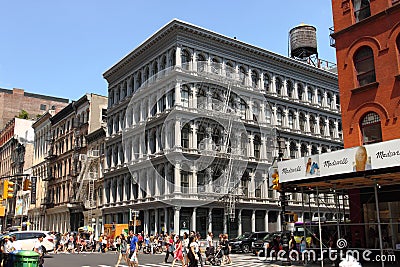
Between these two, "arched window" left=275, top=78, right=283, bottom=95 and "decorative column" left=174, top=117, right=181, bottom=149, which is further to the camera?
"arched window" left=275, top=78, right=283, bottom=95

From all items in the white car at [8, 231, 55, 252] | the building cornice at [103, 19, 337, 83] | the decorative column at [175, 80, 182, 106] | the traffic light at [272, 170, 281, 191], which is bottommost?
the white car at [8, 231, 55, 252]

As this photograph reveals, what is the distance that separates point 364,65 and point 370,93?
1.76 meters

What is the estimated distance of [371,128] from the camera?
22.5m

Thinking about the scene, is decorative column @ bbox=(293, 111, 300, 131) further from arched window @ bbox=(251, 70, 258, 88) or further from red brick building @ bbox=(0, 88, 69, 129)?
red brick building @ bbox=(0, 88, 69, 129)

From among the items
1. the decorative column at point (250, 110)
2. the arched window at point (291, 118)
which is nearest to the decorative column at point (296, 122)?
the arched window at point (291, 118)

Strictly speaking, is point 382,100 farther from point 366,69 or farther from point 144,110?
point 144,110

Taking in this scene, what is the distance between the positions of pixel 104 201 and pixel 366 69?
41.9m

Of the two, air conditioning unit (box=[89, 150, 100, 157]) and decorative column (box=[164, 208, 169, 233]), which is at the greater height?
air conditioning unit (box=[89, 150, 100, 157])

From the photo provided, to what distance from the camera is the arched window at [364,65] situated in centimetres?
2288

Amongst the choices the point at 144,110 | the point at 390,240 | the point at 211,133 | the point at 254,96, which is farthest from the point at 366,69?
the point at 144,110

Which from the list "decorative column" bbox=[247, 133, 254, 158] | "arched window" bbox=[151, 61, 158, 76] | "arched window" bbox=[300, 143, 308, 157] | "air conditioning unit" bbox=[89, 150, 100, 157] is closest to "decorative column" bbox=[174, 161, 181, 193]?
"decorative column" bbox=[247, 133, 254, 158]

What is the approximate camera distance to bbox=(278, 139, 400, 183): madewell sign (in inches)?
644

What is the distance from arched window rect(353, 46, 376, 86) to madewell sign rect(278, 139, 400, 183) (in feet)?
22.1

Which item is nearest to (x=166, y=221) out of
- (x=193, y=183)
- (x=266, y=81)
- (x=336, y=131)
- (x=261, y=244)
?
(x=193, y=183)
